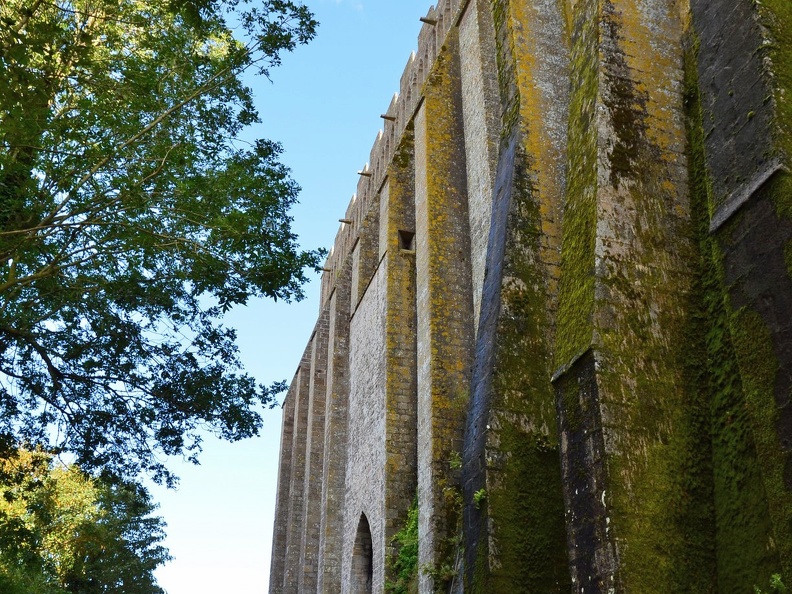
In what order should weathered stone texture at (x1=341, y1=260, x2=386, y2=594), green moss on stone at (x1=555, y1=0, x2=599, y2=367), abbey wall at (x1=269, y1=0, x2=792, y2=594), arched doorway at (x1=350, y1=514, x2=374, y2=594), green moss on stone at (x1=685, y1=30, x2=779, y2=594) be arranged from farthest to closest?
arched doorway at (x1=350, y1=514, x2=374, y2=594) → weathered stone texture at (x1=341, y1=260, x2=386, y2=594) → green moss on stone at (x1=555, y1=0, x2=599, y2=367) → abbey wall at (x1=269, y1=0, x2=792, y2=594) → green moss on stone at (x1=685, y1=30, x2=779, y2=594)

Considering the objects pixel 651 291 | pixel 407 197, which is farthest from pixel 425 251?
pixel 651 291

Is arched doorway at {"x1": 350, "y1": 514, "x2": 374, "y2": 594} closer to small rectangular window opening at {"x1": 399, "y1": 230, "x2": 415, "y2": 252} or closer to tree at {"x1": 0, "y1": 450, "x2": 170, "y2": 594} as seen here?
small rectangular window opening at {"x1": 399, "y1": 230, "x2": 415, "y2": 252}

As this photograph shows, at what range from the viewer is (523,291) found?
24.6ft

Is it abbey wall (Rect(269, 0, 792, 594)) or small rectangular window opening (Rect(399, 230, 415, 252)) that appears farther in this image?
small rectangular window opening (Rect(399, 230, 415, 252))

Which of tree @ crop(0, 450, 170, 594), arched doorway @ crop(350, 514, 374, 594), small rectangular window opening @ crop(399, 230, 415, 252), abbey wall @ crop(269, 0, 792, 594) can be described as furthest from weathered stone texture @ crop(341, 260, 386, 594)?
tree @ crop(0, 450, 170, 594)

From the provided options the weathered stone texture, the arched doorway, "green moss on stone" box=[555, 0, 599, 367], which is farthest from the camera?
the arched doorway

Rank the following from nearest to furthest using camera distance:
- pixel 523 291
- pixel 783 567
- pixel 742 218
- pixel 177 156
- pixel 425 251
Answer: pixel 783 567 < pixel 742 218 < pixel 523 291 < pixel 177 156 < pixel 425 251

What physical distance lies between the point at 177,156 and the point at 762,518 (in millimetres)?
7609

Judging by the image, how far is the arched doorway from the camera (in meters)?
15.4

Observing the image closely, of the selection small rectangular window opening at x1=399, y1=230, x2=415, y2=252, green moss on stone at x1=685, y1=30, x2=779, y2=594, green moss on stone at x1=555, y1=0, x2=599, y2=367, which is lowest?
green moss on stone at x1=685, y1=30, x2=779, y2=594

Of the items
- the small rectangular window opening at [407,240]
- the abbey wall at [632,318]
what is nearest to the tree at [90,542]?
the small rectangular window opening at [407,240]

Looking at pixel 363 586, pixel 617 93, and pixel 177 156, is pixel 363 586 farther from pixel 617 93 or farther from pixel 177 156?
pixel 617 93

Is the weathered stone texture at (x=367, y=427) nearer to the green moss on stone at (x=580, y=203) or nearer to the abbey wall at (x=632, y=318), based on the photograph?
the abbey wall at (x=632, y=318)

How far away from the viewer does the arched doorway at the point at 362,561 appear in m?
15.4
